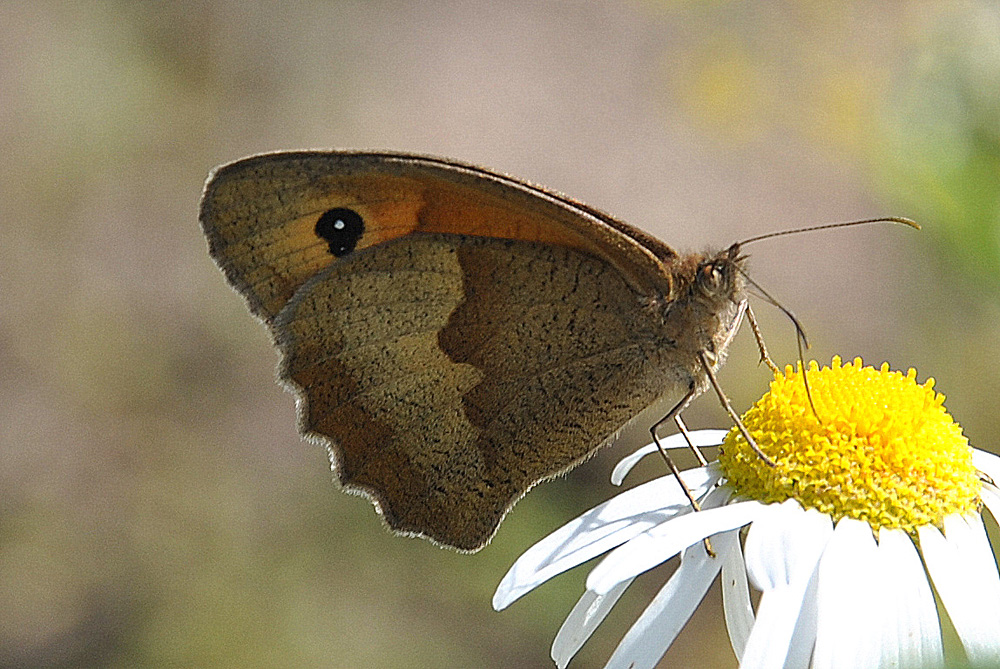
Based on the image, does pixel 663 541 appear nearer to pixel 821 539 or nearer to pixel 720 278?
pixel 821 539

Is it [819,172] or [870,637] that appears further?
[819,172]

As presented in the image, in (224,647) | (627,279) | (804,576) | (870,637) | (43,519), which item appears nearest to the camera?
(870,637)

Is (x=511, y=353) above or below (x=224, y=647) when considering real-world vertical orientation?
above

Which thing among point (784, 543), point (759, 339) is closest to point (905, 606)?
point (784, 543)

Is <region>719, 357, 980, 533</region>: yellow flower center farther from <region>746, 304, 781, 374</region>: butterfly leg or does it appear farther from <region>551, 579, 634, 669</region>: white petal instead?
<region>551, 579, 634, 669</region>: white petal

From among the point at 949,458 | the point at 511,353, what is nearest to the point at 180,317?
the point at 511,353

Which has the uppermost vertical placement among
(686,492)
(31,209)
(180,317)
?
(31,209)

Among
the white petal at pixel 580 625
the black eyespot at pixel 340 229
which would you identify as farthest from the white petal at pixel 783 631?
the black eyespot at pixel 340 229

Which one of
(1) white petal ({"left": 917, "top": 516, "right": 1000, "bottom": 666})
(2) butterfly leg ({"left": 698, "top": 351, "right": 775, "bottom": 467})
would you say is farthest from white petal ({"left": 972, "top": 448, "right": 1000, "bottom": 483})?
(2) butterfly leg ({"left": 698, "top": 351, "right": 775, "bottom": 467})

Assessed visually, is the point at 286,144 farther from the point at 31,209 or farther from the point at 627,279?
the point at 627,279
